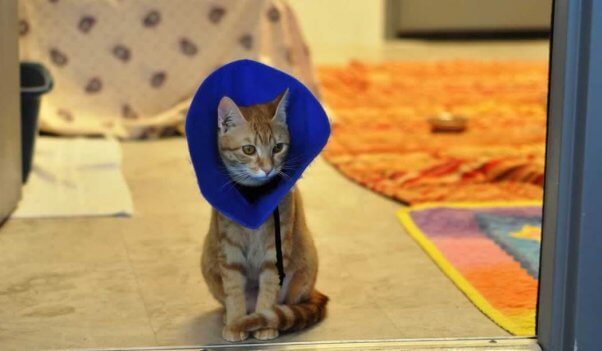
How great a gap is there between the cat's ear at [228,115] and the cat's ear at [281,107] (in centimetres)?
6

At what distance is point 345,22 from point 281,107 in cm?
487

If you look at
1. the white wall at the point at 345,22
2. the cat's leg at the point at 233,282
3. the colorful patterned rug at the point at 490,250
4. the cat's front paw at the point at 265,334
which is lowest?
the white wall at the point at 345,22

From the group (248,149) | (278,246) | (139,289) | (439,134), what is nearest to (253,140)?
(248,149)

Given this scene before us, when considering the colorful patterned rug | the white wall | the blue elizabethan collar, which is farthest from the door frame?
the white wall

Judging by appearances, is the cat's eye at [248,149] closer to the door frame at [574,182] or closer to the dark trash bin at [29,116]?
the door frame at [574,182]

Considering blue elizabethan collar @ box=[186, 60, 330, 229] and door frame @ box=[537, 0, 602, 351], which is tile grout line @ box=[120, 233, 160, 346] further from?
door frame @ box=[537, 0, 602, 351]

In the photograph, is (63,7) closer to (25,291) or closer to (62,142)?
(62,142)

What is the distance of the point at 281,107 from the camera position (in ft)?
5.89

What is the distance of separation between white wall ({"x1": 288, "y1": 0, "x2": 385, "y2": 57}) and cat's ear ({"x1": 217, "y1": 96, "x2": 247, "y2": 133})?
188 inches

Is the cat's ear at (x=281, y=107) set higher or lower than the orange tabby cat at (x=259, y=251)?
higher

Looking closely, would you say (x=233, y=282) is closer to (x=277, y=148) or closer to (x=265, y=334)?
(x=265, y=334)

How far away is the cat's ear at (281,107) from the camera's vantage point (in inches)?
70.4

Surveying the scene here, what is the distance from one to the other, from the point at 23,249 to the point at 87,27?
146cm

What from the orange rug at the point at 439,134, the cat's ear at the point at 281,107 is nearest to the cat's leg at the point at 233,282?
the cat's ear at the point at 281,107
